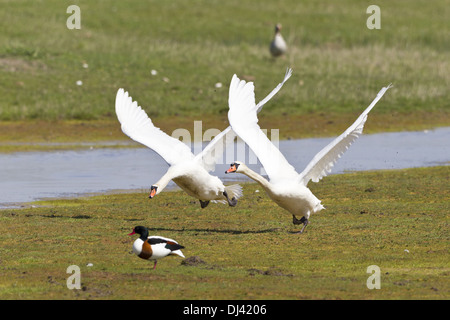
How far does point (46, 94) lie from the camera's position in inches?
1105

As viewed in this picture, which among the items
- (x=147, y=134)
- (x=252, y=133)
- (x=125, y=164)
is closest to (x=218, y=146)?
(x=252, y=133)

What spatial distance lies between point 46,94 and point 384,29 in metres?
Answer: 20.1

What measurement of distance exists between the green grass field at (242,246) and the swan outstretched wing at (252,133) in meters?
0.88

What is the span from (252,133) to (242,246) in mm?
1858

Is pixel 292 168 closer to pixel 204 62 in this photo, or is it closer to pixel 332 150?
pixel 332 150

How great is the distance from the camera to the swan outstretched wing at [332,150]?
12.1m

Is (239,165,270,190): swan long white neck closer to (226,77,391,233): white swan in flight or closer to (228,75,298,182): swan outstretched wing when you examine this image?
(226,77,391,233): white swan in flight

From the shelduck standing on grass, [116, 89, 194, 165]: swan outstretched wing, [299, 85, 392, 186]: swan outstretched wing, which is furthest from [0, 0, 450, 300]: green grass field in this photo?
[116, 89, 194, 165]: swan outstretched wing

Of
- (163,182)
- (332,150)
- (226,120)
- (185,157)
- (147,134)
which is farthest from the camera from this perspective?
(226,120)

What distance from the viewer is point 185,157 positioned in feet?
43.7

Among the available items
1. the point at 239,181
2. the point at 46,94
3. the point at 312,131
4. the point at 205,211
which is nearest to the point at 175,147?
the point at 205,211

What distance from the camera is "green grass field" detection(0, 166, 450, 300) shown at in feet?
30.6

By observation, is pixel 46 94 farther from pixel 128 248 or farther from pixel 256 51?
pixel 128 248

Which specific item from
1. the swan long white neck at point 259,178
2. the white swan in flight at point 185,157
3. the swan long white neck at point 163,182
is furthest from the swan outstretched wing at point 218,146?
the swan long white neck at point 259,178
